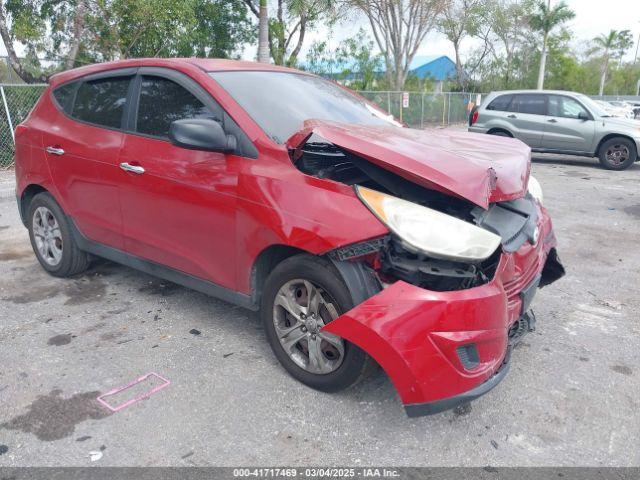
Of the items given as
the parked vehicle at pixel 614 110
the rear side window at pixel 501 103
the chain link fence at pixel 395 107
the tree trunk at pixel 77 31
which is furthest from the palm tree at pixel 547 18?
the tree trunk at pixel 77 31

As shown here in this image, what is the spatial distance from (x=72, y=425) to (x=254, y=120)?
1.90 meters

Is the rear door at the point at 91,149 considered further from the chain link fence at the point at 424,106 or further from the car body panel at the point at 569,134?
the chain link fence at the point at 424,106

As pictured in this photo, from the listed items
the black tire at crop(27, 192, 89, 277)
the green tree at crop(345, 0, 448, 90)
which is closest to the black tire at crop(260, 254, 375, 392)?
the black tire at crop(27, 192, 89, 277)

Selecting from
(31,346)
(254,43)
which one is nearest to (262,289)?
(31,346)

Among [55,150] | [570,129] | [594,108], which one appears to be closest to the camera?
[55,150]

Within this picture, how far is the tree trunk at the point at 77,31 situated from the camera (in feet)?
41.7

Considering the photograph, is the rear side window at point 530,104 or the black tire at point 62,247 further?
the rear side window at point 530,104

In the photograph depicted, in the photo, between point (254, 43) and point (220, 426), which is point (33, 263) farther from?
point (254, 43)

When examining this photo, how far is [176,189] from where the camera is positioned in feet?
10.9

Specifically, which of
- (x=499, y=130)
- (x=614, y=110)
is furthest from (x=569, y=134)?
(x=614, y=110)

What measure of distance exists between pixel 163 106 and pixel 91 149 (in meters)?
0.75

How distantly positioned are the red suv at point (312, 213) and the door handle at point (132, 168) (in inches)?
0.4

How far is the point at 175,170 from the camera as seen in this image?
3316 mm

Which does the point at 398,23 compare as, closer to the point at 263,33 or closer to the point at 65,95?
the point at 263,33
